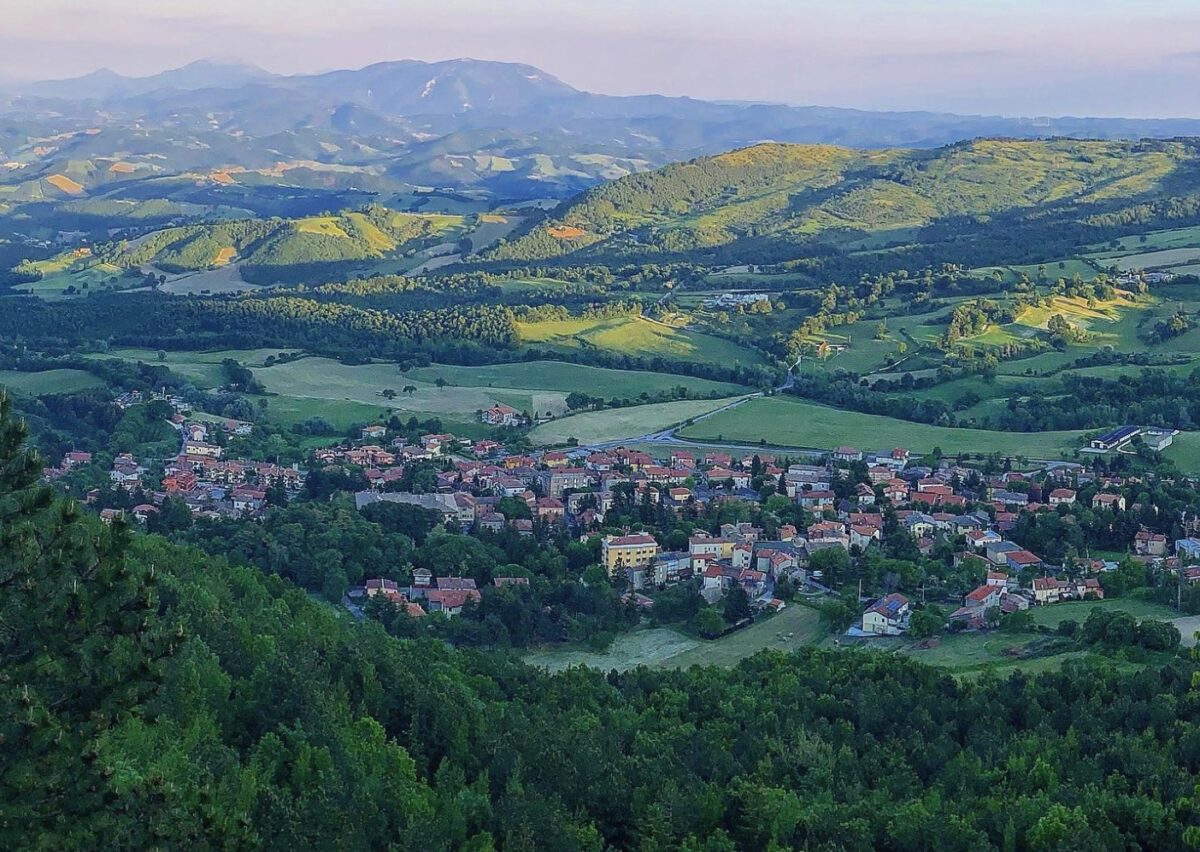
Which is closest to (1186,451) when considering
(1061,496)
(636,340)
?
(1061,496)

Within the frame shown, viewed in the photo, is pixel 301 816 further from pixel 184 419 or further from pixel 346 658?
pixel 184 419

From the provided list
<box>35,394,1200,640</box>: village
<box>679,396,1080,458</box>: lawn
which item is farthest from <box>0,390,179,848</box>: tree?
<box>679,396,1080,458</box>: lawn

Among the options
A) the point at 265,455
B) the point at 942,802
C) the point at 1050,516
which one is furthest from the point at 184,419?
the point at 942,802

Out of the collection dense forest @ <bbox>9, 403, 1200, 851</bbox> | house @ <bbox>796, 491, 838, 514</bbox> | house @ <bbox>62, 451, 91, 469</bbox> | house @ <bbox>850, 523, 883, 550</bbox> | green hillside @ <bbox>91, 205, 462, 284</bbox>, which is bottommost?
green hillside @ <bbox>91, 205, 462, 284</bbox>

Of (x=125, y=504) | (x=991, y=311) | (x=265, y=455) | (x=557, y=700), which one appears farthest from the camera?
(x=991, y=311)

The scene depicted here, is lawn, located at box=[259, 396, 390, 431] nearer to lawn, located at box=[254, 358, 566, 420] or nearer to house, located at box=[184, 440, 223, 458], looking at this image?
lawn, located at box=[254, 358, 566, 420]

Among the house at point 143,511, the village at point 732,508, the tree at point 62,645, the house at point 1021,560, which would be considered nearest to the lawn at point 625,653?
the village at point 732,508

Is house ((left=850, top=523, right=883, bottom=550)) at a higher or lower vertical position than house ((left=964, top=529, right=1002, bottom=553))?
lower

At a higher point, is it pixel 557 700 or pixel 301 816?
pixel 301 816
